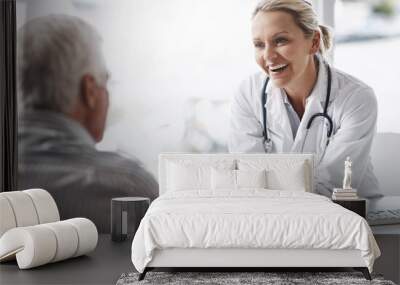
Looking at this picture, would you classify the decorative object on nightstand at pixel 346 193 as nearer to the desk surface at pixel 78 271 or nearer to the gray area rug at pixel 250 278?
the gray area rug at pixel 250 278

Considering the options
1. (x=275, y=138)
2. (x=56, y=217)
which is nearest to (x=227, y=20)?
→ (x=275, y=138)

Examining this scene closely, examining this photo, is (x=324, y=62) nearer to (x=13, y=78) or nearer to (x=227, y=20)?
(x=227, y=20)

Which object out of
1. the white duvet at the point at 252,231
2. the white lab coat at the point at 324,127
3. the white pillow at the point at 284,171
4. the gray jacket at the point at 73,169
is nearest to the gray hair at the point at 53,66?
the gray jacket at the point at 73,169

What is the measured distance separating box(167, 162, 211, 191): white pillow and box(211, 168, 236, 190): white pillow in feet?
0.25

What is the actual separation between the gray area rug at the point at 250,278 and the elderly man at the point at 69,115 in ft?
7.61

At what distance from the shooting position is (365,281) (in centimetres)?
485

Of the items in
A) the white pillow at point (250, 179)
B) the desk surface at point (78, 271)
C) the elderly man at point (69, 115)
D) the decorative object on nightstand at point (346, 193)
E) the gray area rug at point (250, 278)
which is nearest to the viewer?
the gray area rug at point (250, 278)

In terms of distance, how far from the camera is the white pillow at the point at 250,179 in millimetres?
6492

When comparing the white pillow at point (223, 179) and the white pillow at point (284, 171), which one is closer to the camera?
the white pillow at point (223, 179)

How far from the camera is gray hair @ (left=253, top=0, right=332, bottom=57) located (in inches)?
280

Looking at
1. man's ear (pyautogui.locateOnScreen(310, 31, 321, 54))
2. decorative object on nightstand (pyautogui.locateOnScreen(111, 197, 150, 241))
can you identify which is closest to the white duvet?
decorative object on nightstand (pyautogui.locateOnScreen(111, 197, 150, 241))

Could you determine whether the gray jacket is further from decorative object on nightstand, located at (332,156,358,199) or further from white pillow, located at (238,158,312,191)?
decorative object on nightstand, located at (332,156,358,199)

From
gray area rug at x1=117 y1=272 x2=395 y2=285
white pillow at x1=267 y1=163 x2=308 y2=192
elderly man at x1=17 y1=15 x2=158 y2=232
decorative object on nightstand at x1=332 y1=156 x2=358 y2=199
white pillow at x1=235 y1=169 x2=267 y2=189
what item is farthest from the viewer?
elderly man at x1=17 y1=15 x2=158 y2=232

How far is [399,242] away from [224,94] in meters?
2.34
